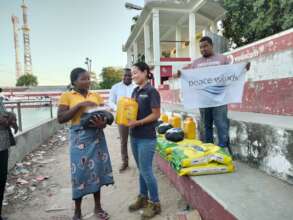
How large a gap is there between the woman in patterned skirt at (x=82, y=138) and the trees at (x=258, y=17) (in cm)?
662

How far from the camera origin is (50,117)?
973 cm

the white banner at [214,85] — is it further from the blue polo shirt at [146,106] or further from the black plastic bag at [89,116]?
the black plastic bag at [89,116]

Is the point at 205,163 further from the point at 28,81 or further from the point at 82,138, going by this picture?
the point at 28,81

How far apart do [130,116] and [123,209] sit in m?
1.32

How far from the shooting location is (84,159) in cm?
273

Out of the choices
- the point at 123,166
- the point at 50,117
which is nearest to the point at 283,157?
the point at 123,166

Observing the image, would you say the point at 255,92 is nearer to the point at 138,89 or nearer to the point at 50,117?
the point at 138,89

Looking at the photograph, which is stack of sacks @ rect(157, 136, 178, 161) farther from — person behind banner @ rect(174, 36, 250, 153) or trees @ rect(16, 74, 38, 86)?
trees @ rect(16, 74, 38, 86)

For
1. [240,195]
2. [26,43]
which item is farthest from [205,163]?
[26,43]

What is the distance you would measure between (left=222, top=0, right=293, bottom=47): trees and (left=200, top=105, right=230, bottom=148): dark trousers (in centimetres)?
498

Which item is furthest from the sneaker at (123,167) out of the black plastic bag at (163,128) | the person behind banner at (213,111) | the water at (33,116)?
the water at (33,116)

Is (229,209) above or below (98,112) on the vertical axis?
below

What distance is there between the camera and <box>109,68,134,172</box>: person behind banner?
15.5 feet

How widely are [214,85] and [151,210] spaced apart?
1.98 m
